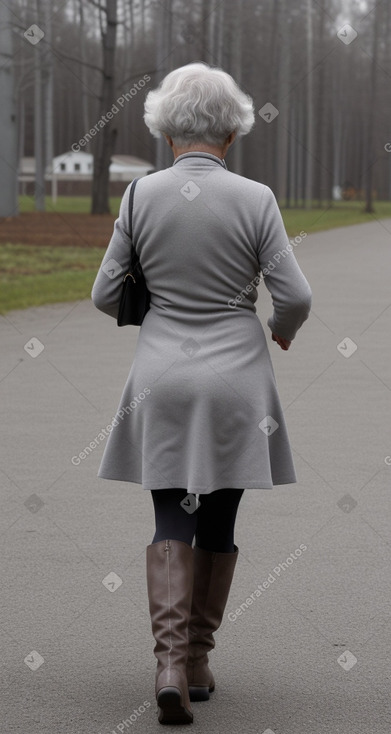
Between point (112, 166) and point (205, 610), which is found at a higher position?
point (205, 610)

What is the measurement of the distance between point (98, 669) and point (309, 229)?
1408 inches

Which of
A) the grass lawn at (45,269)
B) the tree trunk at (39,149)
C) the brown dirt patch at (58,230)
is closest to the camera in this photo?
the grass lawn at (45,269)

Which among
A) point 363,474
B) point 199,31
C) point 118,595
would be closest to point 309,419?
point 363,474

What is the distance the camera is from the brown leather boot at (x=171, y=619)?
3.60 m

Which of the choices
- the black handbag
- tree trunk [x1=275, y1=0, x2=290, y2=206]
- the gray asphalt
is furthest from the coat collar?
tree trunk [x1=275, y1=0, x2=290, y2=206]

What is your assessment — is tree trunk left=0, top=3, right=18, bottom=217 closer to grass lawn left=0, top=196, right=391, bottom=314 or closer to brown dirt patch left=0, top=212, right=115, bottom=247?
brown dirt patch left=0, top=212, right=115, bottom=247

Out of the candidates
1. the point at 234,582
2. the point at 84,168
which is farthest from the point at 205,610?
the point at 84,168

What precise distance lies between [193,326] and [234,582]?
170cm

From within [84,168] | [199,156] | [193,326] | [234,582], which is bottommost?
[84,168]

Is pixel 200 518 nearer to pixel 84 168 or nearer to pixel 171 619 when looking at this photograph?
pixel 171 619

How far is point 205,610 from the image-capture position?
12.8 ft

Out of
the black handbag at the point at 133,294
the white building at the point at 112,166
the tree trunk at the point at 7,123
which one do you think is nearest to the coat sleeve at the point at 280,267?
the black handbag at the point at 133,294

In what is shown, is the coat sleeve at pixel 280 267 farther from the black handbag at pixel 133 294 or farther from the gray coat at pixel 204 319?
the black handbag at pixel 133 294

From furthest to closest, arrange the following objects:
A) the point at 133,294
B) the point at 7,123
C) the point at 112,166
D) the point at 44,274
→ the point at 112,166 → the point at 7,123 → the point at 44,274 → the point at 133,294
